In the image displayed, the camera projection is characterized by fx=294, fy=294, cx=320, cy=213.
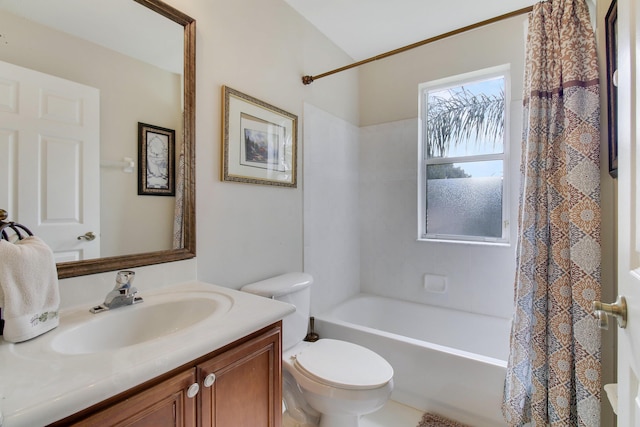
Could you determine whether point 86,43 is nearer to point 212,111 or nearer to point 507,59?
point 212,111

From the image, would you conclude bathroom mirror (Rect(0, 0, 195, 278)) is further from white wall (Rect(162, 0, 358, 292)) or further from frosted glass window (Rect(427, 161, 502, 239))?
frosted glass window (Rect(427, 161, 502, 239))

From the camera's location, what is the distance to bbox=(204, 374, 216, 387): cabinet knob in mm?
747

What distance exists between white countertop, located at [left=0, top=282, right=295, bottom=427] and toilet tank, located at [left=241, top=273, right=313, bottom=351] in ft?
2.00

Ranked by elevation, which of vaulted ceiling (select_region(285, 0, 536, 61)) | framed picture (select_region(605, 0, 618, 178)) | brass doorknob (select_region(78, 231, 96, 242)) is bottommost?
brass doorknob (select_region(78, 231, 96, 242))

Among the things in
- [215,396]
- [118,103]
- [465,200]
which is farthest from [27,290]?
[465,200]

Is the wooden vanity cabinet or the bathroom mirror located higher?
the bathroom mirror

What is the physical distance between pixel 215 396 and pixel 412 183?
2.04 metres

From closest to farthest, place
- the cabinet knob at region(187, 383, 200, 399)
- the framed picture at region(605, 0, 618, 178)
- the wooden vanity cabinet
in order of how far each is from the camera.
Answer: the wooden vanity cabinet < the cabinet knob at region(187, 383, 200, 399) < the framed picture at region(605, 0, 618, 178)

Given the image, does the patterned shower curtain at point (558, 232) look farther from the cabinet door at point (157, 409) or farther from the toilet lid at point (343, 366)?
the cabinet door at point (157, 409)

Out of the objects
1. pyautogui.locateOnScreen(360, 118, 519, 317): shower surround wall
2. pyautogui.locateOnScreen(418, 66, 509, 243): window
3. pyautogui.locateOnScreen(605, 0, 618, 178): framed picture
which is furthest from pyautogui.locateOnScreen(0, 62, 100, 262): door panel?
pyautogui.locateOnScreen(418, 66, 509, 243): window

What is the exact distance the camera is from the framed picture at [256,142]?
4.79ft

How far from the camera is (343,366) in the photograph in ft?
4.43

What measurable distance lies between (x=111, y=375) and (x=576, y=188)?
63.0 inches

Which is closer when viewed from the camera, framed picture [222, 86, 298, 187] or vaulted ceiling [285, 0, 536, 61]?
framed picture [222, 86, 298, 187]
